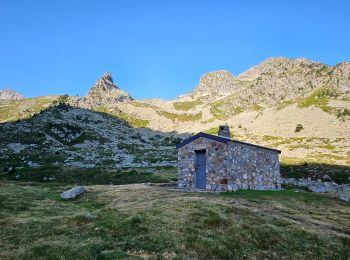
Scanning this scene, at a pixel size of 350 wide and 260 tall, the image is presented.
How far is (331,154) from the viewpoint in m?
74.6

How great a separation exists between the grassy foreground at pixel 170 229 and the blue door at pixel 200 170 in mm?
5509

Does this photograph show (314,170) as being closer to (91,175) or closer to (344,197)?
(344,197)

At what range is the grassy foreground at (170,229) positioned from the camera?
13828 mm

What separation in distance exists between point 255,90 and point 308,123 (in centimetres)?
5920

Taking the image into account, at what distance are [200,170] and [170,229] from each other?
45.8 feet

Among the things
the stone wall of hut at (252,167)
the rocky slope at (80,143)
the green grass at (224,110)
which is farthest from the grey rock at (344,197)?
the green grass at (224,110)

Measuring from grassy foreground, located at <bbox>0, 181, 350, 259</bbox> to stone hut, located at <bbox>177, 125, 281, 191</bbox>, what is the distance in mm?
4061

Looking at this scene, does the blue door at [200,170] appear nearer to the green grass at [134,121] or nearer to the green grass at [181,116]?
the green grass at [134,121]

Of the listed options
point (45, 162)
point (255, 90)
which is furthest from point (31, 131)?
point (255, 90)

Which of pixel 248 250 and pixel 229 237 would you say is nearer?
pixel 248 250

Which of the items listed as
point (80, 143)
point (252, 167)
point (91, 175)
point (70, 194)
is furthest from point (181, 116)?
point (70, 194)

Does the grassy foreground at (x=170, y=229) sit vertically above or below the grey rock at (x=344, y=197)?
below

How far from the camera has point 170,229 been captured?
16.2 meters

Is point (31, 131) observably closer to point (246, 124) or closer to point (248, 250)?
point (246, 124)
